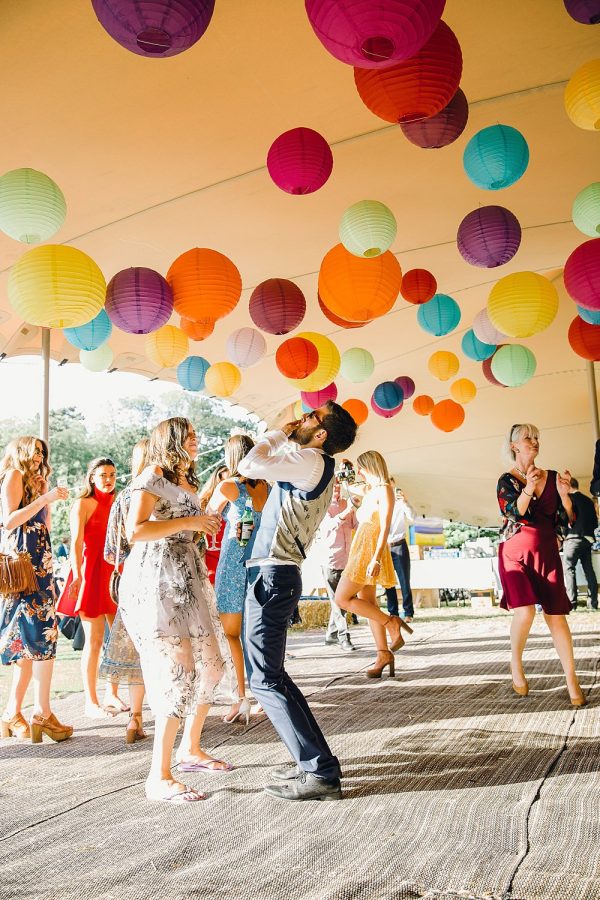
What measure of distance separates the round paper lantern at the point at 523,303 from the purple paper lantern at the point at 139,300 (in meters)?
2.43

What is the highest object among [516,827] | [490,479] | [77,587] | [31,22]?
[31,22]

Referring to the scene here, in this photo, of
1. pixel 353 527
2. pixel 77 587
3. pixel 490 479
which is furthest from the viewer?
pixel 490 479

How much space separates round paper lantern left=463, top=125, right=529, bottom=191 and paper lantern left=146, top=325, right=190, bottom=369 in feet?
9.23

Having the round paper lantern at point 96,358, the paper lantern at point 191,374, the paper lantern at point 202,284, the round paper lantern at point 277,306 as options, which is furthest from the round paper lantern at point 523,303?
the round paper lantern at point 96,358

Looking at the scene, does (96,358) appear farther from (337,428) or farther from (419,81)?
(337,428)

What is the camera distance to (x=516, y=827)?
2.25m

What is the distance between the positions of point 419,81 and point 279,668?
2610mm

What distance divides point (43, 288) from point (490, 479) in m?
10.0

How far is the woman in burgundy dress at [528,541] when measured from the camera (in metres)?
4.00

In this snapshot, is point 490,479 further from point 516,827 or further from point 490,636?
point 516,827

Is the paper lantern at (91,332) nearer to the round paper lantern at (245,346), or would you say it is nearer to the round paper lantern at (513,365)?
the round paper lantern at (245,346)

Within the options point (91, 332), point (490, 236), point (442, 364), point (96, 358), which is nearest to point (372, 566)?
point (490, 236)

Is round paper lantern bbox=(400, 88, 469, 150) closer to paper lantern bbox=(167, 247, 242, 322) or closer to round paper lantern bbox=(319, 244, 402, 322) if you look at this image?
round paper lantern bbox=(319, 244, 402, 322)

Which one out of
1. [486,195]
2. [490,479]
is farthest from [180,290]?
[490,479]
